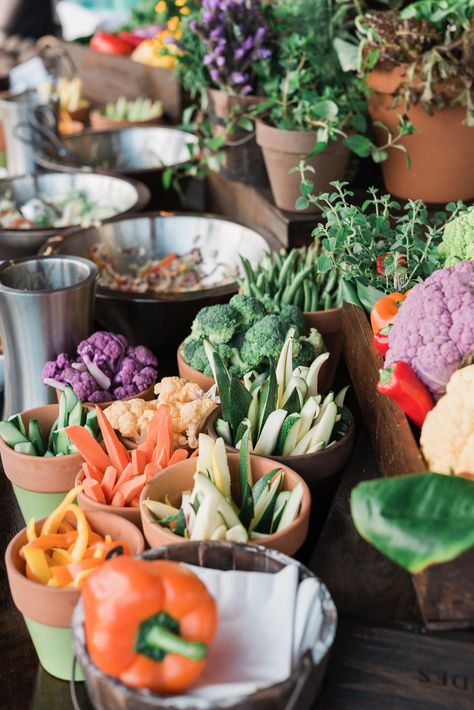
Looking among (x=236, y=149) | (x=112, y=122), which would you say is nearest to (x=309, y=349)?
(x=236, y=149)

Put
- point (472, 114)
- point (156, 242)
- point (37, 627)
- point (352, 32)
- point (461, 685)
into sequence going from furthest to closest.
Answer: point (156, 242), point (352, 32), point (472, 114), point (37, 627), point (461, 685)


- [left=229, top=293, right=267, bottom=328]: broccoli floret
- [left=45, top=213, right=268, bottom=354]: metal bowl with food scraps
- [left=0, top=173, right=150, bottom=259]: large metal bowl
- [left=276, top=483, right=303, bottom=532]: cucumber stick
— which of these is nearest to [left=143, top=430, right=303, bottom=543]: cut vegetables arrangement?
[left=276, top=483, right=303, bottom=532]: cucumber stick

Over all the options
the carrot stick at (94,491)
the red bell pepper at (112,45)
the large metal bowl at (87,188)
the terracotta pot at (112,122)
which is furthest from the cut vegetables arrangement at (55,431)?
the red bell pepper at (112,45)

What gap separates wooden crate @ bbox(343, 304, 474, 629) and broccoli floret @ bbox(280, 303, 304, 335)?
0.29ft

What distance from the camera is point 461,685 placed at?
98cm

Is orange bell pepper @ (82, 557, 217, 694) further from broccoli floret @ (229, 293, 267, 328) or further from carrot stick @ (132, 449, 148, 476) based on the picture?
broccoli floret @ (229, 293, 267, 328)

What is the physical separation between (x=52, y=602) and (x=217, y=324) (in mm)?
677

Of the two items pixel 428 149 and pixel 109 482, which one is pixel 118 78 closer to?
pixel 428 149

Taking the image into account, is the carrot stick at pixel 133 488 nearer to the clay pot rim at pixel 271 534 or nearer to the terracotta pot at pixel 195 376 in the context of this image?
the clay pot rim at pixel 271 534

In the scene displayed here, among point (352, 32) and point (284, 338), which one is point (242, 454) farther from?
point (352, 32)

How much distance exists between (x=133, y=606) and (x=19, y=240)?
1.63 metres

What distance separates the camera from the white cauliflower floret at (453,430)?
104 centimetres

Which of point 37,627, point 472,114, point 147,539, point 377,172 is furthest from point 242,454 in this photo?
point 377,172

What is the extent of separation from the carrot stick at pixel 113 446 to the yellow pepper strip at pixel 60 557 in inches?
7.4
